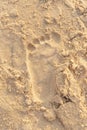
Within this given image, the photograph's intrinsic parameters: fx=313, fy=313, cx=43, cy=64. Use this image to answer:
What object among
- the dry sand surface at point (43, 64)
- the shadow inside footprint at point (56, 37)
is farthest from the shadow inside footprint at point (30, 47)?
the shadow inside footprint at point (56, 37)

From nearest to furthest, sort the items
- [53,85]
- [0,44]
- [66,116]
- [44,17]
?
[66,116] < [53,85] < [0,44] < [44,17]

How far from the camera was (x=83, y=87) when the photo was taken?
2.74 m

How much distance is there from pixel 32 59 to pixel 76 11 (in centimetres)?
76

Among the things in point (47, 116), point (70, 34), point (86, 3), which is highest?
point (86, 3)

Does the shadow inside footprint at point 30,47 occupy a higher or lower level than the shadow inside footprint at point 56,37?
lower

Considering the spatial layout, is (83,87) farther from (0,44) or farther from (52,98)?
(0,44)

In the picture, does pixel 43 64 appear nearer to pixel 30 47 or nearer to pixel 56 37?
pixel 30 47

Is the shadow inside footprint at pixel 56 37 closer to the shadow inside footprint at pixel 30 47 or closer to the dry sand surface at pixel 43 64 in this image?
the dry sand surface at pixel 43 64

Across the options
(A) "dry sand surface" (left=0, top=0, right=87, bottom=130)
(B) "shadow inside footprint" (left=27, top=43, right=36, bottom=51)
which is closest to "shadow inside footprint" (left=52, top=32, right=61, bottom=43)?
(A) "dry sand surface" (left=0, top=0, right=87, bottom=130)

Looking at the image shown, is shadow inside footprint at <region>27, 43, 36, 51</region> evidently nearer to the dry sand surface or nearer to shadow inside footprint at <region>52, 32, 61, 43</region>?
the dry sand surface

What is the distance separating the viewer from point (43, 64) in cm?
284

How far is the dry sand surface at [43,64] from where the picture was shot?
2.54m

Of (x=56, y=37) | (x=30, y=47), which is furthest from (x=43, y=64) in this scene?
(x=56, y=37)

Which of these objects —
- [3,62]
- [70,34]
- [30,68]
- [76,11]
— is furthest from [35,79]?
[76,11]
